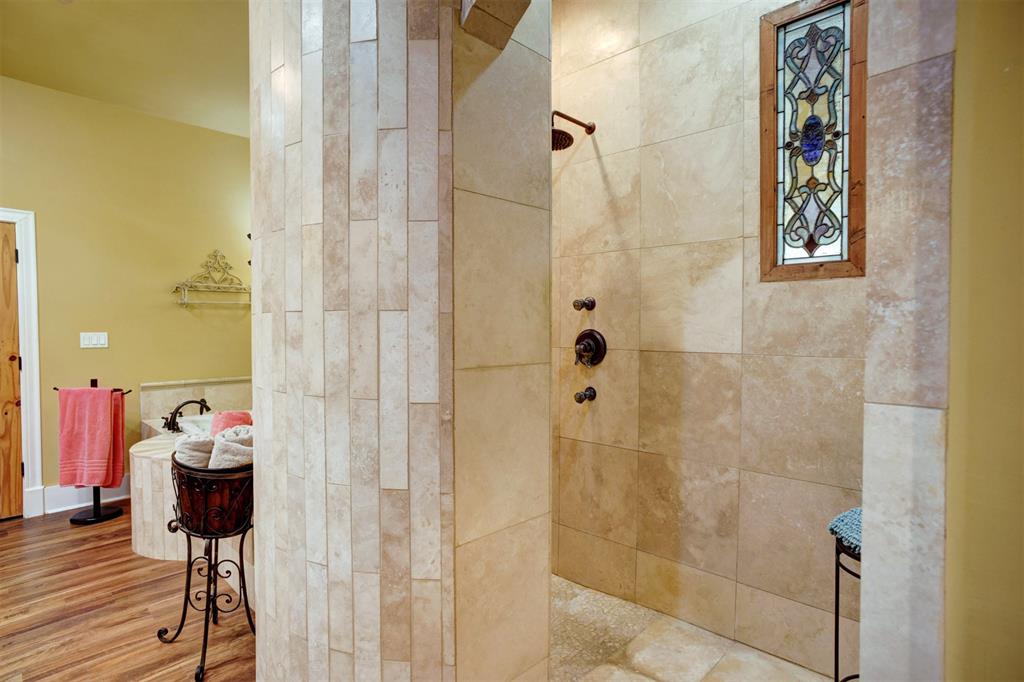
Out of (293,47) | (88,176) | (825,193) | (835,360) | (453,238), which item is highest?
(88,176)

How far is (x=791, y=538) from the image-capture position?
6.55ft

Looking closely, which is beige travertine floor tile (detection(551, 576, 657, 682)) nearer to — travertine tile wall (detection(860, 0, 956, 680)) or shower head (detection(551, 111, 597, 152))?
travertine tile wall (detection(860, 0, 956, 680))

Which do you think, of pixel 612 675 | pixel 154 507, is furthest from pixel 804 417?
pixel 154 507

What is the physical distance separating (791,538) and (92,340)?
4920 millimetres

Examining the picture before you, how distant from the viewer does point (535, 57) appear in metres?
1.54

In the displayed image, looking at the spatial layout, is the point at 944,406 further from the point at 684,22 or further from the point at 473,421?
the point at 684,22

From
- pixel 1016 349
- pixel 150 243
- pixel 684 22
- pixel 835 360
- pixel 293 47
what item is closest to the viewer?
pixel 1016 349

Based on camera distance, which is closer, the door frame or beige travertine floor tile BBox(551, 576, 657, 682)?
beige travertine floor tile BBox(551, 576, 657, 682)

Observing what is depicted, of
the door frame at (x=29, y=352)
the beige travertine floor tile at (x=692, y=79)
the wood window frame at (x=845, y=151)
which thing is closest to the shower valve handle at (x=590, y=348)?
the wood window frame at (x=845, y=151)

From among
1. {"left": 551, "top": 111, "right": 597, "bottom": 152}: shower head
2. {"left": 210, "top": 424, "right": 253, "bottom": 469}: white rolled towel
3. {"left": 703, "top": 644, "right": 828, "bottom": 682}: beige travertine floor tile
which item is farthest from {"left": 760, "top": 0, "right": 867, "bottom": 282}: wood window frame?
{"left": 210, "top": 424, "right": 253, "bottom": 469}: white rolled towel

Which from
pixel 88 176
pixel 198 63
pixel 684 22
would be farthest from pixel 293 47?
pixel 88 176

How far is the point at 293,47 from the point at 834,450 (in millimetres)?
2184

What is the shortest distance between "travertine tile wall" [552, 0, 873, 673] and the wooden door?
13.1ft

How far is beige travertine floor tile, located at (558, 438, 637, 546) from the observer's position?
2494mm
